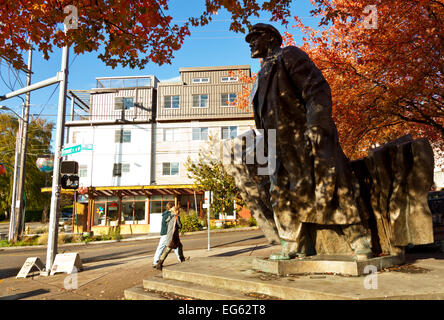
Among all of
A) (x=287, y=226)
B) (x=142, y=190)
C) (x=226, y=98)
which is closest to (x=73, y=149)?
(x=287, y=226)

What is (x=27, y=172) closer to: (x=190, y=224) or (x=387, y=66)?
(x=190, y=224)

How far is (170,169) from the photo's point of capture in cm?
2911

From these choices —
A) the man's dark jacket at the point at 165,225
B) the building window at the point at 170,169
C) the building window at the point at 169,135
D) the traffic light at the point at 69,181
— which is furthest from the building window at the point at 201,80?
the man's dark jacket at the point at 165,225

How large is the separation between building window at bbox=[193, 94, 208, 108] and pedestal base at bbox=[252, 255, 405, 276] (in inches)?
1029

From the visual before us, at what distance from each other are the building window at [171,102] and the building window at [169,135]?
2198 millimetres

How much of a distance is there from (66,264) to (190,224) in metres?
12.8

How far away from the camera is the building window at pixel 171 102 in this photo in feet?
98.5

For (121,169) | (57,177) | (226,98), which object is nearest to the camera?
(57,177)

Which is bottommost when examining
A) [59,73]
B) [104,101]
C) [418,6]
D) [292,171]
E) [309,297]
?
[309,297]
